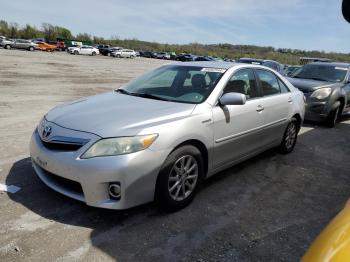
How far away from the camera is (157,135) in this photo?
321cm

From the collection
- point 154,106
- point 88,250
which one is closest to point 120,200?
point 88,250

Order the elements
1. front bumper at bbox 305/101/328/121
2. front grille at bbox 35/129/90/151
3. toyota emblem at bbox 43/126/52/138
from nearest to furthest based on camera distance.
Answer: front grille at bbox 35/129/90/151, toyota emblem at bbox 43/126/52/138, front bumper at bbox 305/101/328/121

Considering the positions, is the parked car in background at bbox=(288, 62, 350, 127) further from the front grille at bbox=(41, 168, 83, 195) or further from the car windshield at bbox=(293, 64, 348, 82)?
the front grille at bbox=(41, 168, 83, 195)

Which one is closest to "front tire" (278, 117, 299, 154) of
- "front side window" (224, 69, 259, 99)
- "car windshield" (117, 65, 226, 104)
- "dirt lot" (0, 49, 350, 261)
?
"dirt lot" (0, 49, 350, 261)

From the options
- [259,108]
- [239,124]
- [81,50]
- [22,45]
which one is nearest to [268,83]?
[259,108]

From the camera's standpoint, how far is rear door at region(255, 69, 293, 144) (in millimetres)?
4844

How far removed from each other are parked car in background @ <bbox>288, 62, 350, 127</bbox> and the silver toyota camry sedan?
12.8 feet

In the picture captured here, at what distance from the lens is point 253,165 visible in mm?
5211

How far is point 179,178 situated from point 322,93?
20.2ft

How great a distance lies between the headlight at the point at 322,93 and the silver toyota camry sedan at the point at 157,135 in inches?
155

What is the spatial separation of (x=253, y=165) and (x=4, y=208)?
136 inches

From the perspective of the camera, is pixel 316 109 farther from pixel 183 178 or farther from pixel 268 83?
pixel 183 178

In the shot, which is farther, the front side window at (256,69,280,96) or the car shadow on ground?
the front side window at (256,69,280,96)

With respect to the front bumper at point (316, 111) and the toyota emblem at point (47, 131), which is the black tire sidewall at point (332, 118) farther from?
the toyota emblem at point (47, 131)
